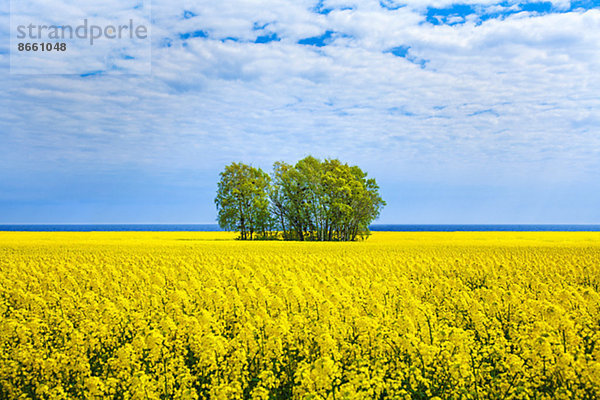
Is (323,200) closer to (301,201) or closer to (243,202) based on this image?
(301,201)

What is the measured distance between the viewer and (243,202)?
59375 mm

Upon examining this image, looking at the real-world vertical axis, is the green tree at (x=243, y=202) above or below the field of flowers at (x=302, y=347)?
above

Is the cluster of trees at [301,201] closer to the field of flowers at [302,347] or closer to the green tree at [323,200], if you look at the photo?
the green tree at [323,200]

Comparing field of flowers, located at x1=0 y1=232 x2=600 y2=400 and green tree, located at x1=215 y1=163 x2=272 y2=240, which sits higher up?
green tree, located at x1=215 y1=163 x2=272 y2=240

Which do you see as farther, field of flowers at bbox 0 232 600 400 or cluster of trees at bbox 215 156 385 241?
cluster of trees at bbox 215 156 385 241

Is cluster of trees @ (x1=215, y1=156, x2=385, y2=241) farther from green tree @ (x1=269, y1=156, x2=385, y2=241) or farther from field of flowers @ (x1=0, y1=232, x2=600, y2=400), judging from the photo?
field of flowers @ (x1=0, y1=232, x2=600, y2=400)

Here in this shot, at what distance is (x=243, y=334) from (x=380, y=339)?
2.66 metres

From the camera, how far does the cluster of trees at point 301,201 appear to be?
185 feet

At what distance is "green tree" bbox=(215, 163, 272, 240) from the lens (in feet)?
193

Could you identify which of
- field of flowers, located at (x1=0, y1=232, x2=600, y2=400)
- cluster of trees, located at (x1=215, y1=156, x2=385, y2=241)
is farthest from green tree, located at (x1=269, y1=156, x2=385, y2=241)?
field of flowers, located at (x1=0, y1=232, x2=600, y2=400)

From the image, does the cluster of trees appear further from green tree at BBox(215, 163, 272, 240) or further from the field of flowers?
the field of flowers

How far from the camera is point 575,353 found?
7.30 m

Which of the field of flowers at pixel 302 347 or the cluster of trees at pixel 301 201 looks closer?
the field of flowers at pixel 302 347

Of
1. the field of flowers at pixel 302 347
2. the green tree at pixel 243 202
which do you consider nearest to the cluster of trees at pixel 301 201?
the green tree at pixel 243 202
